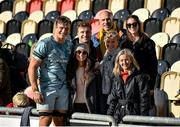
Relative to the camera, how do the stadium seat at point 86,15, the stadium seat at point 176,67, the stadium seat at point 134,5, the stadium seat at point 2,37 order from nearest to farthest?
the stadium seat at point 176,67
the stadium seat at point 134,5
the stadium seat at point 86,15
the stadium seat at point 2,37

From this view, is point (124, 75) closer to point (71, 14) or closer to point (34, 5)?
point (71, 14)

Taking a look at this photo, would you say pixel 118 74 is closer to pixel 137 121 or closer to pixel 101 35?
pixel 137 121

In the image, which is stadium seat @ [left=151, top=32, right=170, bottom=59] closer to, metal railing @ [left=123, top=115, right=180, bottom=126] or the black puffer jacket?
the black puffer jacket

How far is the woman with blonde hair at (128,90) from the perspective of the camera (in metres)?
3.73

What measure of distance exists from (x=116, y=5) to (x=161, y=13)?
91 centimetres

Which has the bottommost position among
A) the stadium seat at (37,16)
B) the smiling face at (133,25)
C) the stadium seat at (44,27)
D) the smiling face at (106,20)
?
the smiling face at (133,25)

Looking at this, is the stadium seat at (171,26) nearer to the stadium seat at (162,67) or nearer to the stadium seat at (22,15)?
the stadium seat at (162,67)

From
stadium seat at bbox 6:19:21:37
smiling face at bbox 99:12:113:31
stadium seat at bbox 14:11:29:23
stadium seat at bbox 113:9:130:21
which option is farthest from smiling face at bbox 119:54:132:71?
stadium seat at bbox 14:11:29:23

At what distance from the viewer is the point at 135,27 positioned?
4.27m

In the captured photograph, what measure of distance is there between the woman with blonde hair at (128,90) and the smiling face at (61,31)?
19.1 inches

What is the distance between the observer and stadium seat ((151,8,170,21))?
6994mm

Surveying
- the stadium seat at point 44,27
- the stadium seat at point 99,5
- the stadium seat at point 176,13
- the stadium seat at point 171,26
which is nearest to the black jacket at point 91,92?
the stadium seat at point 171,26

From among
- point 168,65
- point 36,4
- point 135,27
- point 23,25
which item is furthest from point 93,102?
point 36,4

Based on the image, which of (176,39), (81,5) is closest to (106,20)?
(176,39)
